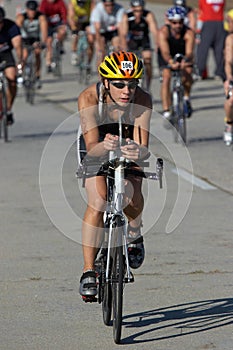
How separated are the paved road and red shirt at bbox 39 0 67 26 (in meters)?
9.91

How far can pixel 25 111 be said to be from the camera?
65.6 ft

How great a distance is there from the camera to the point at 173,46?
1652 centimetres

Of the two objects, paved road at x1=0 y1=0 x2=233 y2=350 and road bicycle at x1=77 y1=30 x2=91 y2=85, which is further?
road bicycle at x1=77 y1=30 x2=91 y2=85

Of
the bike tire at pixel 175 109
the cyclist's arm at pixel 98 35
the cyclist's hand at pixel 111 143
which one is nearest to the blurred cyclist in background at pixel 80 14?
the cyclist's arm at pixel 98 35

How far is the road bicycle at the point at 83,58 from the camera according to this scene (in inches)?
944

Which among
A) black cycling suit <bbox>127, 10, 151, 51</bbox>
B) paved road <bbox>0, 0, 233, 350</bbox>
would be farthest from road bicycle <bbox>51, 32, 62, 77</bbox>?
paved road <bbox>0, 0, 233, 350</bbox>

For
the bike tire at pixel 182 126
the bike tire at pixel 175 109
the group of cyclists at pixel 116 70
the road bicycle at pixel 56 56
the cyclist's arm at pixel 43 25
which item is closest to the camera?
the group of cyclists at pixel 116 70

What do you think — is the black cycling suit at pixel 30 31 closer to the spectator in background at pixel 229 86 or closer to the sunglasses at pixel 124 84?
the spectator in background at pixel 229 86

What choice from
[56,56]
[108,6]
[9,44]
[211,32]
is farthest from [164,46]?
[56,56]

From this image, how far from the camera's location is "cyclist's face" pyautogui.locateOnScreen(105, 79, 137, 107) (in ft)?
22.4

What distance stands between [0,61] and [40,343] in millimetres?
10248

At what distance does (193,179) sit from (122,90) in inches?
242

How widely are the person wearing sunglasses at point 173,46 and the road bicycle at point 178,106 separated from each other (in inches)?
4.2

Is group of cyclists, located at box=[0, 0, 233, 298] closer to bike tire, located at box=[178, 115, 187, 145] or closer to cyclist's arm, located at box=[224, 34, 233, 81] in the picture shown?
cyclist's arm, located at box=[224, 34, 233, 81]
